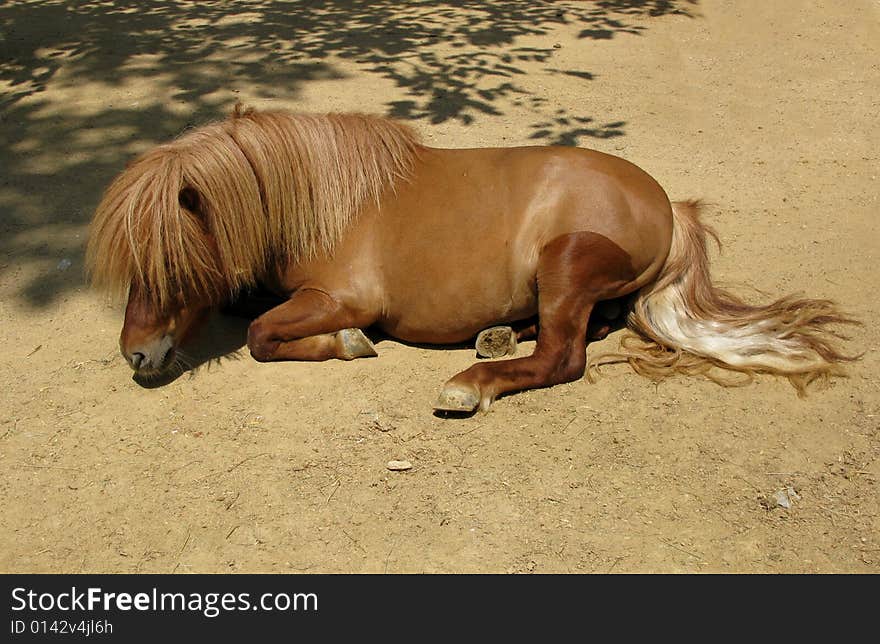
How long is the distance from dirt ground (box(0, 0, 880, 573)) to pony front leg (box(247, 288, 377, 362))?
8 cm

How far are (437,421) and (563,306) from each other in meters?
0.81

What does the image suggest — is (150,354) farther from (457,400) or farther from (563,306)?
(563,306)

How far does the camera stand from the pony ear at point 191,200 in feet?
11.3

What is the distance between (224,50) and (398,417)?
573 centimetres

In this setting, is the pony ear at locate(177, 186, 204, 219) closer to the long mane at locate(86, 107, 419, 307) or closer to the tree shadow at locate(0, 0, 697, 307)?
the long mane at locate(86, 107, 419, 307)

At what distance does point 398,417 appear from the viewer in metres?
3.49

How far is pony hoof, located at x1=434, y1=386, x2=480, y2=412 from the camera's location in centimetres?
343

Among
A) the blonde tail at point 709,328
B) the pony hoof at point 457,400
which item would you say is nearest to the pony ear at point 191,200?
the pony hoof at point 457,400

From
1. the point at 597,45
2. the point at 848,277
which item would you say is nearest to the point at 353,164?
the point at 848,277

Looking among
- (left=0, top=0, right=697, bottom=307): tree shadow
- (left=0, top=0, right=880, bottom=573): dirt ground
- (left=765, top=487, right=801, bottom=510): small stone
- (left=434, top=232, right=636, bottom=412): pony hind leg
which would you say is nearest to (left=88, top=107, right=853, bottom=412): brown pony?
(left=434, top=232, right=636, bottom=412): pony hind leg

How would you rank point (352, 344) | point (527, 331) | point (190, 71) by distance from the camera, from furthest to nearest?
1. point (190, 71)
2. point (527, 331)
3. point (352, 344)

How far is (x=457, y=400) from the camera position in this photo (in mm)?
3439

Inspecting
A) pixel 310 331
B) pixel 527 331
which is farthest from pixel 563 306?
pixel 310 331

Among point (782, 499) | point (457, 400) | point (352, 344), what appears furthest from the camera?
point (352, 344)
